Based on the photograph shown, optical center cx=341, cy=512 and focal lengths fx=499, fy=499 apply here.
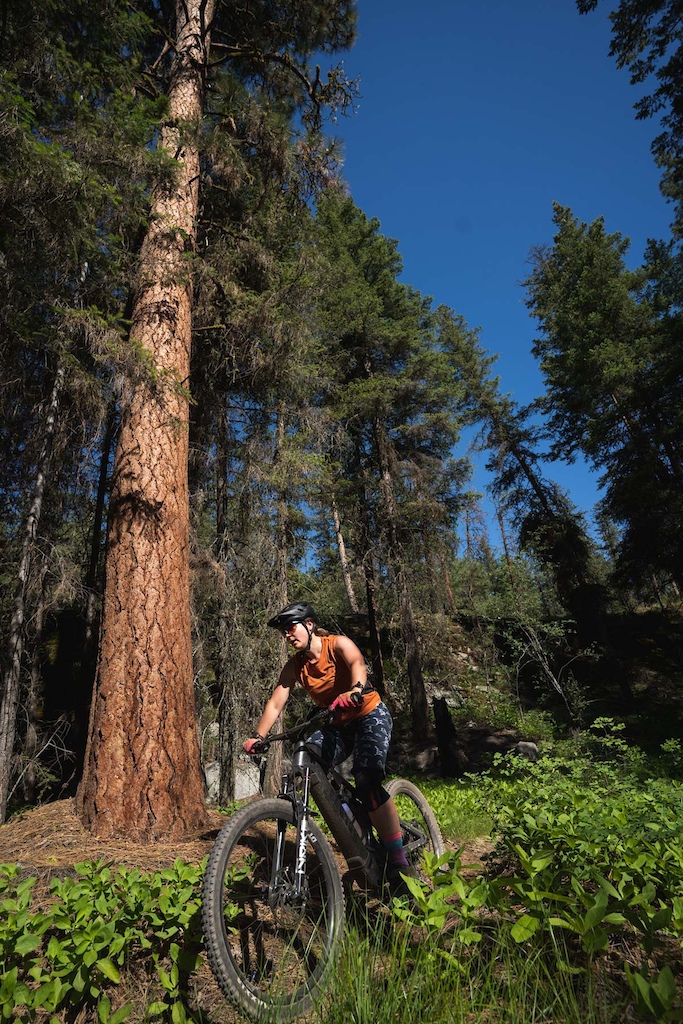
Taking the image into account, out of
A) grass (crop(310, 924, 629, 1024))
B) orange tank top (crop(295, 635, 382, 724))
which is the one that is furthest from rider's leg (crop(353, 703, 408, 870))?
grass (crop(310, 924, 629, 1024))

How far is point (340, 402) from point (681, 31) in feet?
34.1

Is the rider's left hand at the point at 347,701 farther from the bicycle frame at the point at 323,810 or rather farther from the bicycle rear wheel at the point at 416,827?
the bicycle rear wheel at the point at 416,827

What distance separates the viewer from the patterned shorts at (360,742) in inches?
119

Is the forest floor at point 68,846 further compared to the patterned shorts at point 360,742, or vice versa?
the forest floor at point 68,846

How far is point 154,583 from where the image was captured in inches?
182

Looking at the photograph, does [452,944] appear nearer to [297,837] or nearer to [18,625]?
[297,837]

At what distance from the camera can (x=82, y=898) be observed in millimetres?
2381

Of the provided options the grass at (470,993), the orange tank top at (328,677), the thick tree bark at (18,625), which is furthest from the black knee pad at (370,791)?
the thick tree bark at (18,625)

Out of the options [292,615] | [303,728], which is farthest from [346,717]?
[292,615]

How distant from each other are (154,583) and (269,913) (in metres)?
2.86

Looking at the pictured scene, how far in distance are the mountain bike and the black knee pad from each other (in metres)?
0.07

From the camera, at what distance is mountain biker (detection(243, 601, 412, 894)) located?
3018mm

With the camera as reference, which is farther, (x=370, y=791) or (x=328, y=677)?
(x=328, y=677)

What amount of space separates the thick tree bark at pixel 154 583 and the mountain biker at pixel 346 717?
1.53 meters
